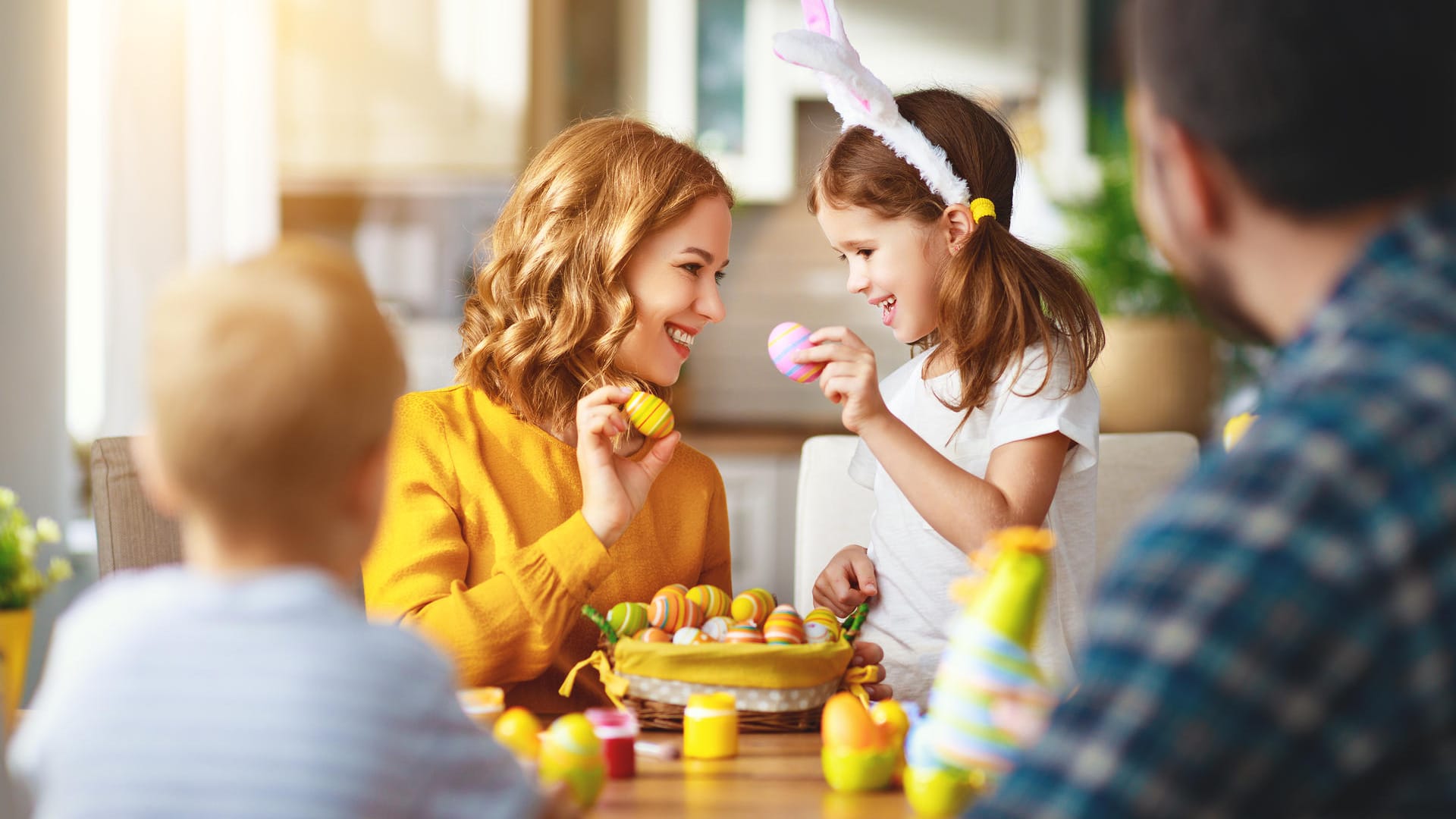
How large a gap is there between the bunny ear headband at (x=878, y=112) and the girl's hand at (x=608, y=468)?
525 mm

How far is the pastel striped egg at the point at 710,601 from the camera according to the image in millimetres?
1325

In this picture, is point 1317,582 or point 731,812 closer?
point 1317,582

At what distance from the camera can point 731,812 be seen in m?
0.92


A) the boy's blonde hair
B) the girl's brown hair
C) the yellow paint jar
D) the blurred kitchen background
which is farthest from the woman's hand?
the blurred kitchen background

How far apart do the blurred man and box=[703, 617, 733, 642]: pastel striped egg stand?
664 mm

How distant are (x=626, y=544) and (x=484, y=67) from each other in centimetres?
271

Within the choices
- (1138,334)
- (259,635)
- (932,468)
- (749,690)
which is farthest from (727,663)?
(1138,334)

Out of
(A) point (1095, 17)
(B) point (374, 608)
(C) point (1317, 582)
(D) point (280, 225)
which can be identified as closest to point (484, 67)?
(D) point (280, 225)

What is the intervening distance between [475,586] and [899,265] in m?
0.73

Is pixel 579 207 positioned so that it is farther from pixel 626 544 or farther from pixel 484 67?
pixel 484 67

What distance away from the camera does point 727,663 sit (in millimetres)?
1129

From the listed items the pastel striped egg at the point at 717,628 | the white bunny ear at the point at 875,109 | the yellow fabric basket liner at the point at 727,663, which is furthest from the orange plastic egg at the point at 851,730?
the white bunny ear at the point at 875,109

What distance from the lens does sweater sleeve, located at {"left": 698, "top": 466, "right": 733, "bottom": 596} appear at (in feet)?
5.49

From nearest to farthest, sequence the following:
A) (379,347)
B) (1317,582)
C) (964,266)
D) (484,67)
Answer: (1317,582) < (379,347) < (964,266) < (484,67)
